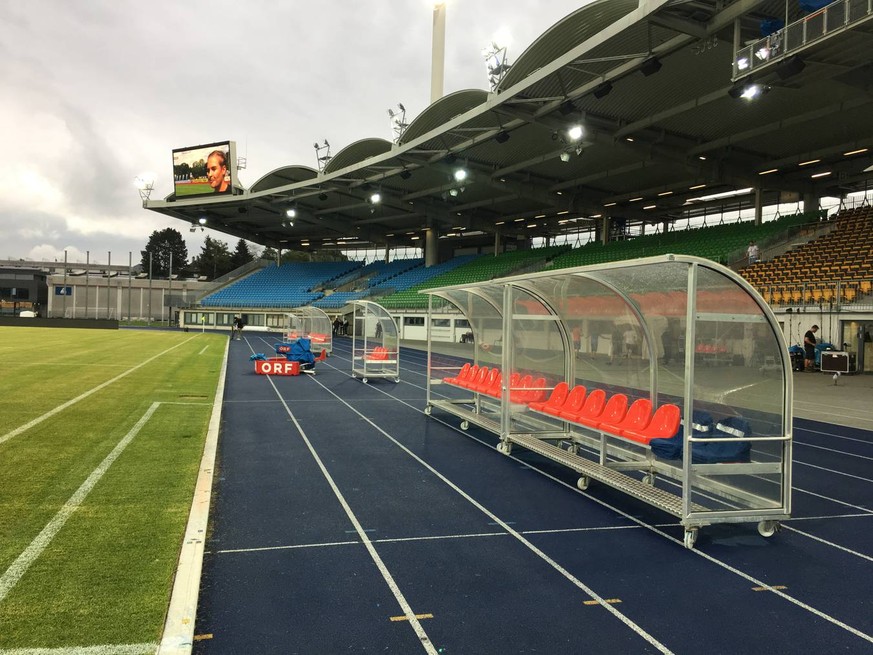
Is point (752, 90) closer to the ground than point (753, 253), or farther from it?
farther from it

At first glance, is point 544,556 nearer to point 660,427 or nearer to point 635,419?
point 660,427

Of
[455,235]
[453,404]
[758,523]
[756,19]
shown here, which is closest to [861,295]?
[756,19]

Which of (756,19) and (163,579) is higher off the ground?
(756,19)

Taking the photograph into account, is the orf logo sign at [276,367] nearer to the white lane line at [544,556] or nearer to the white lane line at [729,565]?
the white lane line at [544,556]

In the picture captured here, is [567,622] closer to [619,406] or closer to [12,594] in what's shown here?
[12,594]

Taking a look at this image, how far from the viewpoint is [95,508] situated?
5734 millimetres

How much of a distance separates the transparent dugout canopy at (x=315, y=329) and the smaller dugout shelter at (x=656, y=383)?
60.9ft

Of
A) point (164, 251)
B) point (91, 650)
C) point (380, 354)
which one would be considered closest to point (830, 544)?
point (91, 650)

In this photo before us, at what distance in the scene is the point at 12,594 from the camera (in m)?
3.97

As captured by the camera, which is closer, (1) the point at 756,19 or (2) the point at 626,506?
(2) the point at 626,506

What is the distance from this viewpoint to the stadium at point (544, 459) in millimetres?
3986

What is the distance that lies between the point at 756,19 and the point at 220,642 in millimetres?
17304

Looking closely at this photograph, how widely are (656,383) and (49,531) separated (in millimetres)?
6665

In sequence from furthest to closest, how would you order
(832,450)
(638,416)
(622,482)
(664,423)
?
(832,450) < (638,416) < (664,423) < (622,482)
